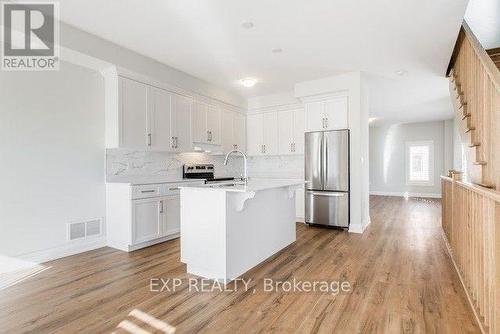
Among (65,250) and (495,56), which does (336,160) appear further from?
(65,250)

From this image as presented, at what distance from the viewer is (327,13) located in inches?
116

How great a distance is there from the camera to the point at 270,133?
6.14 meters

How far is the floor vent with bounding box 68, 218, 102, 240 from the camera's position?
140 inches

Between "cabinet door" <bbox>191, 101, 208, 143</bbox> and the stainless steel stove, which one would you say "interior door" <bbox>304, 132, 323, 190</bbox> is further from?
"cabinet door" <bbox>191, 101, 208, 143</bbox>

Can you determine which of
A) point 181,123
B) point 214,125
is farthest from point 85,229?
point 214,125

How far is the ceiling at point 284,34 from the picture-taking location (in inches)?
112

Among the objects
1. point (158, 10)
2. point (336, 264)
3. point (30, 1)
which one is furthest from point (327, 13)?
point (30, 1)

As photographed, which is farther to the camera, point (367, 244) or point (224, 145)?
point (224, 145)

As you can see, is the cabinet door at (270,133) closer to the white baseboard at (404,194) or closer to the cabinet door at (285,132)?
the cabinet door at (285,132)

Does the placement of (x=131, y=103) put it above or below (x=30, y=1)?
below

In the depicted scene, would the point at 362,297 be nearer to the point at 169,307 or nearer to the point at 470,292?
the point at 470,292

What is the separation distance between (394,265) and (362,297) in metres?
1.02

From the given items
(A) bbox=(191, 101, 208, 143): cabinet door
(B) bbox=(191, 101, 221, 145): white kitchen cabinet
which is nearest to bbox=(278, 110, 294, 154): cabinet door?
(B) bbox=(191, 101, 221, 145): white kitchen cabinet

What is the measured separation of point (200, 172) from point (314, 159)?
225 centimetres
